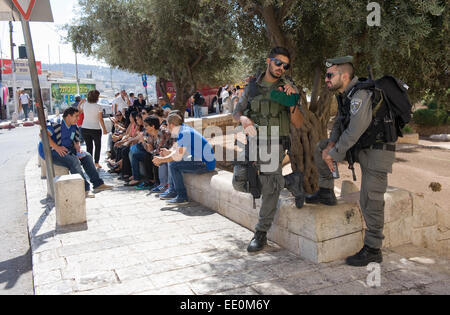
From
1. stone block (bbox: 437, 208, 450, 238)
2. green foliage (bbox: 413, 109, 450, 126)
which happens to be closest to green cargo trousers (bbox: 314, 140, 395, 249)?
stone block (bbox: 437, 208, 450, 238)

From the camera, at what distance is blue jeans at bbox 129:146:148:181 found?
7320mm

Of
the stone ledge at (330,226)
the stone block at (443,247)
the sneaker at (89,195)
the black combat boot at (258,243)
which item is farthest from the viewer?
the sneaker at (89,195)

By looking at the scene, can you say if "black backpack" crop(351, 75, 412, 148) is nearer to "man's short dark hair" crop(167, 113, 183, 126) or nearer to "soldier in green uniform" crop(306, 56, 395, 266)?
"soldier in green uniform" crop(306, 56, 395, 266)

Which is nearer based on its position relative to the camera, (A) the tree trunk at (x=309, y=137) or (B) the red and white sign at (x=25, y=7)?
(B) the red and white sign at (x=25, y=7)

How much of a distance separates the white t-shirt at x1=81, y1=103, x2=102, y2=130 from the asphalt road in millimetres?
1815

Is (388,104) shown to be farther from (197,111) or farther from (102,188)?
(197,111)

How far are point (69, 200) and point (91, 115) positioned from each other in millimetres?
4260

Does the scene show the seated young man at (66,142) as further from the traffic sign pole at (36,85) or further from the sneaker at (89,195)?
the traffic sign pole at (36,85)

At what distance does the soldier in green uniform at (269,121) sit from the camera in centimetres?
383

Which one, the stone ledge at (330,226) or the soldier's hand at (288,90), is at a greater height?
the soldier's hand at (288,90)

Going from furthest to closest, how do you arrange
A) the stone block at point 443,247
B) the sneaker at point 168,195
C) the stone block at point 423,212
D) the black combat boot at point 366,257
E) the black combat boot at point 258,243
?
1. the sneaker at point 168,195
2. the stone block at point 443,247
3. the stone block at point 423,212
4. the black combat boot at point 258,243
5. the black combat boot at point 366,257

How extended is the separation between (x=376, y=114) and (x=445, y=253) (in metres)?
2.04

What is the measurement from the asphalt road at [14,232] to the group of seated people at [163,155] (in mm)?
1912

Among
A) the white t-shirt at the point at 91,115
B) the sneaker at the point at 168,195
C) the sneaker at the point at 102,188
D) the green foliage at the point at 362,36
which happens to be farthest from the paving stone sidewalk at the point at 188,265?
the white t-shirt at the point at 91,115
